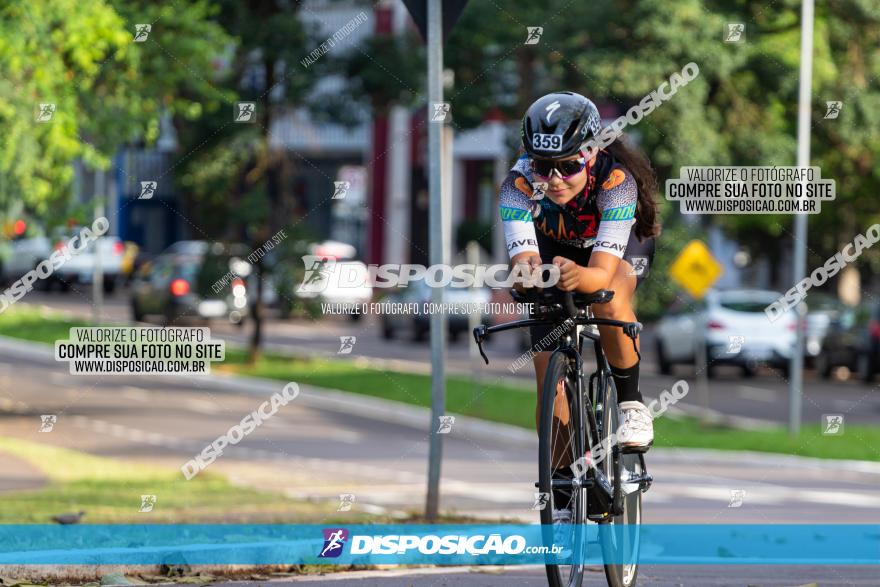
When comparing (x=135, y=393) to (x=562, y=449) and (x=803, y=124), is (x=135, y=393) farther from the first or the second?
(x=562, y=449)

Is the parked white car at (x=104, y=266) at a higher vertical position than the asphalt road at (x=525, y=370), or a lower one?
higher

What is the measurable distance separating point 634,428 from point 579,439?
455mm

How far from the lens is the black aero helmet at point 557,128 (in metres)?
6.15

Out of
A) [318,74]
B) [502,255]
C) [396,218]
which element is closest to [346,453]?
[318,74]

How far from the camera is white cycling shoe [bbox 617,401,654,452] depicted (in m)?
6.73

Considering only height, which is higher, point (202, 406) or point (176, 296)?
point (176, 296)

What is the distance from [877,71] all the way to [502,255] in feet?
75.7

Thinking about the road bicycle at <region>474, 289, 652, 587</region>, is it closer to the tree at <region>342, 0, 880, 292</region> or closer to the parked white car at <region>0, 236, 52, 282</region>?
the tree at <region>342, 0, 880, 292</region>

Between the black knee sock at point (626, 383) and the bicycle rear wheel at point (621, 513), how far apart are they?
0.14ft

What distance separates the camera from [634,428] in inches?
266
